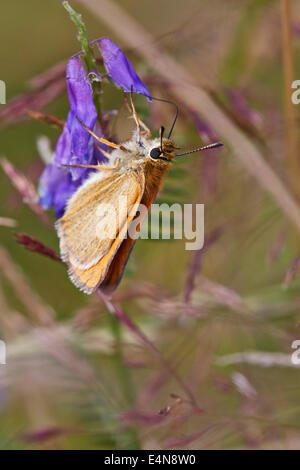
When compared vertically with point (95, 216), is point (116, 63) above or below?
above

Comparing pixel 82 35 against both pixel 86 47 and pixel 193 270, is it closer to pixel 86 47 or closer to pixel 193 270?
pixel 86 47

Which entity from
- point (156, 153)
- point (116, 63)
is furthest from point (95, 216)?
point (116, 63)

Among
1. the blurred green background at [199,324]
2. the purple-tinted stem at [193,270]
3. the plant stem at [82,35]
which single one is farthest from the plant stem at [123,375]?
the plant stem at [82,35]

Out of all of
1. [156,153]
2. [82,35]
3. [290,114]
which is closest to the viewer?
[82,35]

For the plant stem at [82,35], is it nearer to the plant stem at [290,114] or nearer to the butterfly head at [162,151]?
the butterfly head at [162,151]

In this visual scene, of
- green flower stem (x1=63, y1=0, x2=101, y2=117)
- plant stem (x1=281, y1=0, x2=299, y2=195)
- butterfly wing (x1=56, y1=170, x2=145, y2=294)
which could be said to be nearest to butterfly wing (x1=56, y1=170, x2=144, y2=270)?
butterfly wing (x1=56, y1=170, x2=145, y2=294)
